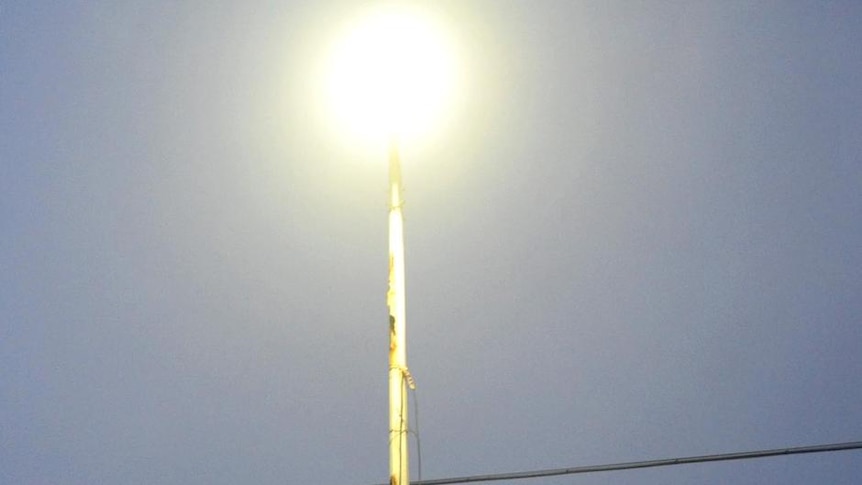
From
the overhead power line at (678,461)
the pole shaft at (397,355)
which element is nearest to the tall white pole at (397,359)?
the pole shaft at (397,355)

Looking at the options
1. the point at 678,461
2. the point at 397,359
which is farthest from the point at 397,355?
the point at 678,461

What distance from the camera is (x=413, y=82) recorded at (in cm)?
664

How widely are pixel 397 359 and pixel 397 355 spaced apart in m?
0.03

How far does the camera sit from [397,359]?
4.84m

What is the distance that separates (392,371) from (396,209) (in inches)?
45.1

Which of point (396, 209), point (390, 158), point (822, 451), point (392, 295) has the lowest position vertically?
point (822, 451)

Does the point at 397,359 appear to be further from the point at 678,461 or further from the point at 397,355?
the point at 678,461

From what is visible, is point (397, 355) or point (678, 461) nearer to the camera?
point (397, 355)

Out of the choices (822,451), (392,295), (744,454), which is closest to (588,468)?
(744,454)

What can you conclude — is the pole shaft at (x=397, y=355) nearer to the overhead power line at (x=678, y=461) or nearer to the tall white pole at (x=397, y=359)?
the tall white pole at (x=397, y=359)

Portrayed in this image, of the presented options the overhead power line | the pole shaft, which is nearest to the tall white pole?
the pole shaft

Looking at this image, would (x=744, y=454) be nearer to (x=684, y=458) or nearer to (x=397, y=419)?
(x=684, y=458)

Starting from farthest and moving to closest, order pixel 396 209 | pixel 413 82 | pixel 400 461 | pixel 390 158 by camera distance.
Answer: pixel 413 82 → pixel 390 158 → pixel 396 209 → pixel 400 461

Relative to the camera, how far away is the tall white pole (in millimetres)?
4590
